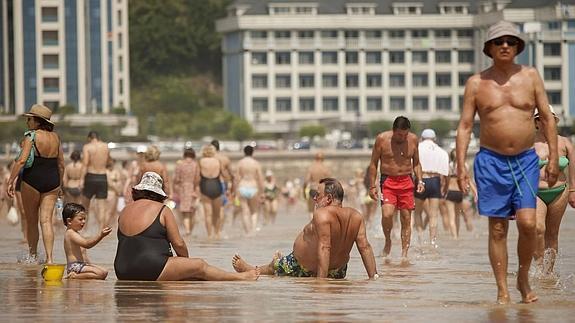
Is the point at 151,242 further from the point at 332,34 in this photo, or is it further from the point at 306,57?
the point at 332,34

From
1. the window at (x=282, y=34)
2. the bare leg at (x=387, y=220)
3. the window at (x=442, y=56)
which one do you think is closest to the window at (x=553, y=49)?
the window at (x=442, y=56)

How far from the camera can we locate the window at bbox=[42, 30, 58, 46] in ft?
340

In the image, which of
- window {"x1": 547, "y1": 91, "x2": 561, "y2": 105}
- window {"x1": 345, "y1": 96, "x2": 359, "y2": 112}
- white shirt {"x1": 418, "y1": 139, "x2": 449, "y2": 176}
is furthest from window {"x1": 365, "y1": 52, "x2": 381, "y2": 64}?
white shirt {"x1": 418, "y1": 139, "x2": 449, "y2": 176}

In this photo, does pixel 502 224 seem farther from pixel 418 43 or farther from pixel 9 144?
pixel 418 43

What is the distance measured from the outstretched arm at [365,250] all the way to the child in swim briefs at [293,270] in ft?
0.58

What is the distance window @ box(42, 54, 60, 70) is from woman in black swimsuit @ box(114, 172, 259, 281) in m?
91.6

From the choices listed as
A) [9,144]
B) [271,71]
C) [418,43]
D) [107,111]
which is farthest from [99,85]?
[418,43]

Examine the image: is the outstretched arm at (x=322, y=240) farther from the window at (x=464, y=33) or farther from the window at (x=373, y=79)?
the window at (x=464, y=33)

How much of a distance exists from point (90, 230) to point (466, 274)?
14.4 metres

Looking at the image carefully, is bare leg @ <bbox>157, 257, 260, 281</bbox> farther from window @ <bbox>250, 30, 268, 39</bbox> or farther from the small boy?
window @ <bbox>250, 30, 268, 39</bbox>

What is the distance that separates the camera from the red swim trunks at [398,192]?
18.2 meters

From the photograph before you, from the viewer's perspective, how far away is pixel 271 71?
405ft

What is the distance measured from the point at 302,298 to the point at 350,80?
113152 millimetres

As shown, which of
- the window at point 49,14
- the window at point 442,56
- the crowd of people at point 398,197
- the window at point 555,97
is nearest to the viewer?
the crowd of people at point 398,197
